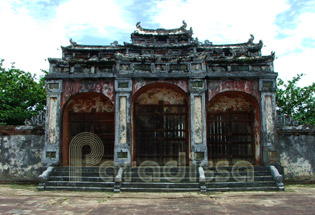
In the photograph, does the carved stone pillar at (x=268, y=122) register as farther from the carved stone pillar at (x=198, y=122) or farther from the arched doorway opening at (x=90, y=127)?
the arched doorway opening at (x=90, y=127)

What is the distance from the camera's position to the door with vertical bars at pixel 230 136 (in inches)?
483

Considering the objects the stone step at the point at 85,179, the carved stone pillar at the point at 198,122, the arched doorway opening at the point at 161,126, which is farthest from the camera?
the arched doorway opening at the point at 161,126

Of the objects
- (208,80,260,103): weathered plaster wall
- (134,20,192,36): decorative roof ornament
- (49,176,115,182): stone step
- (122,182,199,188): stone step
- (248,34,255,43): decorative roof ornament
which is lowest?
(122,182,199,188): stone step

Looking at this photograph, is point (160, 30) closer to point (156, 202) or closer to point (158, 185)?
point (158, 185)

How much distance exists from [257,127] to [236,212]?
5.77 meters

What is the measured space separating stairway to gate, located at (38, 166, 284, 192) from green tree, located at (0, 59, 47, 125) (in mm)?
7056

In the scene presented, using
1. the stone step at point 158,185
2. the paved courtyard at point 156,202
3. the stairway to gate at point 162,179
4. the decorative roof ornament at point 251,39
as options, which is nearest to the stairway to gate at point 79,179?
the stairway to gate at point 162,179

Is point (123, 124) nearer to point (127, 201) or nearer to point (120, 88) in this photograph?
point (120, 88)

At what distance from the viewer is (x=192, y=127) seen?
1103 centimetres

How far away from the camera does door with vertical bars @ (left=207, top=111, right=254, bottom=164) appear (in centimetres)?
→ 1227

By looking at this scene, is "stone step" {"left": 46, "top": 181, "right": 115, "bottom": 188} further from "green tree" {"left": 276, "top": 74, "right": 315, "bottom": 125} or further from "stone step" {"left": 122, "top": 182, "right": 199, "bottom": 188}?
"green tree" {"left": 276, "top": 74, "right": 315, "bottom": 125}

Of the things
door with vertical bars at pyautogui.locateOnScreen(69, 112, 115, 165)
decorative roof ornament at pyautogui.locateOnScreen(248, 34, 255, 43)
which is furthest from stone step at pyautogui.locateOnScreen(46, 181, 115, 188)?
decorative roof ornament at pyautogui.locateOnScreen(248, 34, 255, 43)

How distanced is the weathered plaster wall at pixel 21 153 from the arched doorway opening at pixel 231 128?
7.21 metres

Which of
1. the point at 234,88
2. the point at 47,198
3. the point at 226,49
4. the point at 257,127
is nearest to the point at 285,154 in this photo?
the point at 257,127
